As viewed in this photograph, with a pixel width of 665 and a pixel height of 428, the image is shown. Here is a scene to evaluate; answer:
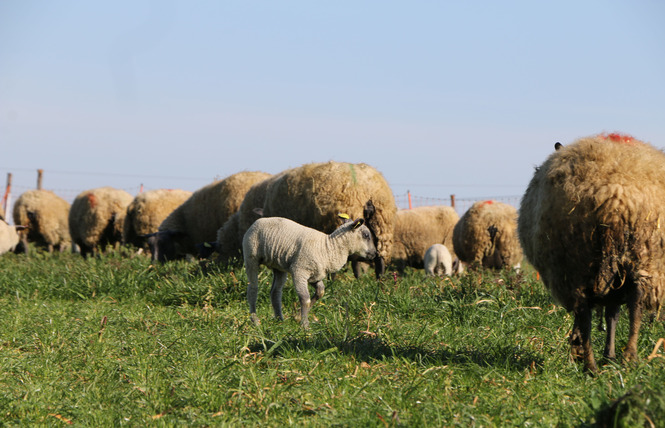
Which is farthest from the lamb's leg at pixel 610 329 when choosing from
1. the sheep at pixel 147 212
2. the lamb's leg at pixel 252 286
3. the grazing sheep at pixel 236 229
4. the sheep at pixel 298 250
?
the sheep at pixel 147 212

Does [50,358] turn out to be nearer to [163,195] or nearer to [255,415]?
[255,415]

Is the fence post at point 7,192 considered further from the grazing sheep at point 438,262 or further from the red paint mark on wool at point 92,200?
the grazing sheep at point 438,262

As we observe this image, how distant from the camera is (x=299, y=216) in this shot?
896 cm

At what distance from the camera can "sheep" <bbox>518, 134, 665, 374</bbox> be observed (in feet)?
12.0

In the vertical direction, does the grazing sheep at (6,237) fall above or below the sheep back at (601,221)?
below

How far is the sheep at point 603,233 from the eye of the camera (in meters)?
3.65

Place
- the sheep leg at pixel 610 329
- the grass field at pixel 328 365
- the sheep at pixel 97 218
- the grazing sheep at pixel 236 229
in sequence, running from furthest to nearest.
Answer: the sheep at pixel 97 218, the grazing sheep at pixel 236 229, the sheep leg at pixel 610 329, the grass field at pixel 328 365

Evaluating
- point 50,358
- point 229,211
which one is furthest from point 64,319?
point 229,211

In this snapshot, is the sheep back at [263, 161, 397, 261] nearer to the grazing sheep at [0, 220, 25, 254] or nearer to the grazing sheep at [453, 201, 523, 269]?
the grazing sheep at [453, 201, 523, 269]

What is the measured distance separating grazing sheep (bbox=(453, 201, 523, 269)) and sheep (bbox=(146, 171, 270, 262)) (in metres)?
4.73

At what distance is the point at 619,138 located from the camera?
4.16 meters

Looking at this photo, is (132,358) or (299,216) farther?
(299,216)

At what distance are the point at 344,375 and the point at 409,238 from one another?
39.2 feet

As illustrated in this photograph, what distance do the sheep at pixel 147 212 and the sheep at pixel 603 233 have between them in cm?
1298
